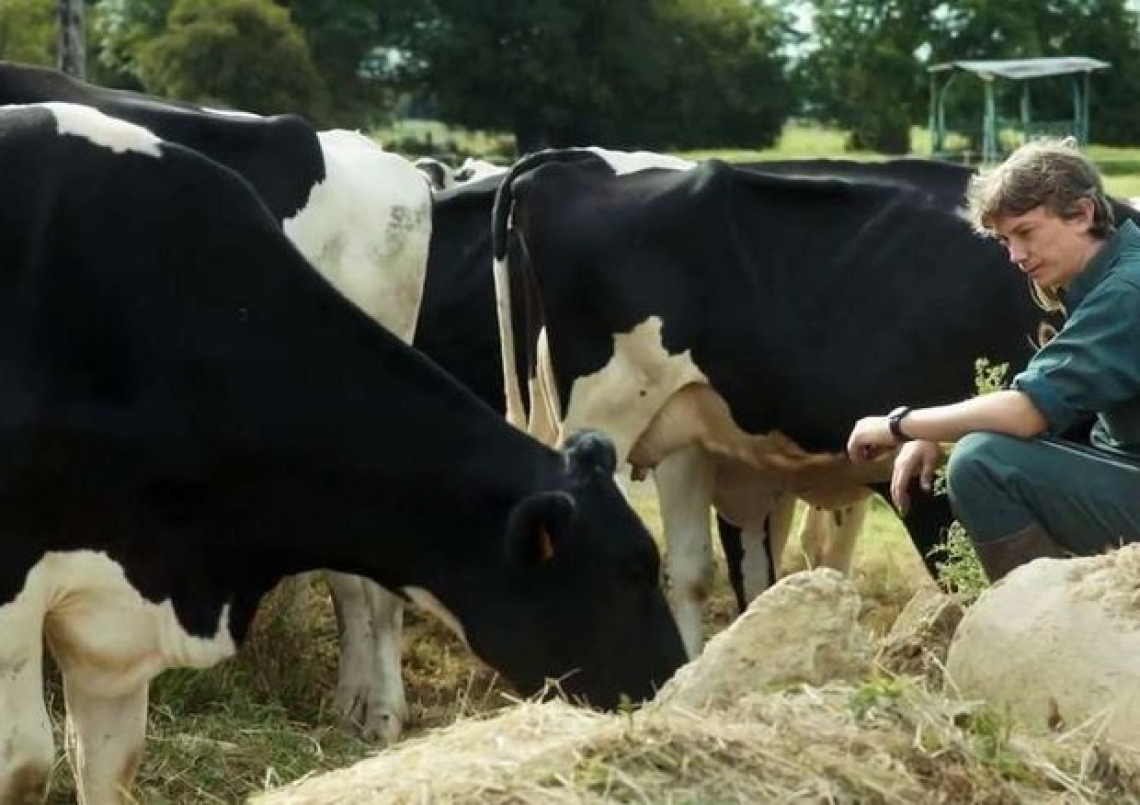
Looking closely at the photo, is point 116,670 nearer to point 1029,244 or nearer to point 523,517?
point 523,517

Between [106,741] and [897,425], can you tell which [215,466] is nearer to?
[106,741]

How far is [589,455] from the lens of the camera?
589 centimetres

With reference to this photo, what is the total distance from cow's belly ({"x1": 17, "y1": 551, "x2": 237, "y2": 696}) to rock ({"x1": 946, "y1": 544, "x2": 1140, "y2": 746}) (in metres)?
2.03

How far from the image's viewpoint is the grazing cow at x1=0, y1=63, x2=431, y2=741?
26.2ft

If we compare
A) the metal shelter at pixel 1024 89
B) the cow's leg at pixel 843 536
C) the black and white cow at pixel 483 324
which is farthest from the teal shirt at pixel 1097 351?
the metal shelter at pixel 1024 89

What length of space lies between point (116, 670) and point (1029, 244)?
8.44 feet

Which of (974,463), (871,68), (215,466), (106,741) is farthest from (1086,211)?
(871,68)

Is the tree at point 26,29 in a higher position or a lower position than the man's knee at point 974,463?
lower

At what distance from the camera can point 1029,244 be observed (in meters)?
5.42

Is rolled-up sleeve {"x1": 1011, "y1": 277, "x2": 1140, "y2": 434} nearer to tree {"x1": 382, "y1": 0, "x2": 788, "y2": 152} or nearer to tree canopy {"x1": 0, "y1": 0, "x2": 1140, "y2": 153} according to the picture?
tree canopy {"x1": 0, "y1": 0, "x2": 1140, "y2": 153}

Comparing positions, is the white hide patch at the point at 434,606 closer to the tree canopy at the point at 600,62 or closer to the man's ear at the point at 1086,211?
the man's ear at the point at 1086,211

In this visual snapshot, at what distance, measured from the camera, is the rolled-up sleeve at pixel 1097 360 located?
209 inches

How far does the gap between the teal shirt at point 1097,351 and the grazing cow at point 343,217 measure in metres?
3.21

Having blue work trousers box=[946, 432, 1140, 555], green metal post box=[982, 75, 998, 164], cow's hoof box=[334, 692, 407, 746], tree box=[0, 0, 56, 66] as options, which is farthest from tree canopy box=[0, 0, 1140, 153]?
blue work trousers box=[946, 432, 1140, 555]
